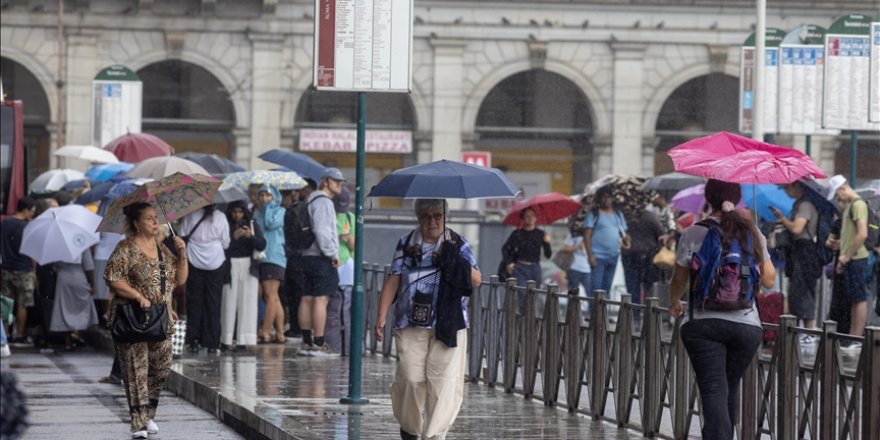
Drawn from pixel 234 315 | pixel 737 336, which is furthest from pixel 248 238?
pixel 737 336

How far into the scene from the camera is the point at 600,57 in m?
39.9

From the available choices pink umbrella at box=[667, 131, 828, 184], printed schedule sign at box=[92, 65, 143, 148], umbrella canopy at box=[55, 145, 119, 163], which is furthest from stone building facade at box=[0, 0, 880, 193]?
pink umbrella at box=[667, 131, 828, 184]

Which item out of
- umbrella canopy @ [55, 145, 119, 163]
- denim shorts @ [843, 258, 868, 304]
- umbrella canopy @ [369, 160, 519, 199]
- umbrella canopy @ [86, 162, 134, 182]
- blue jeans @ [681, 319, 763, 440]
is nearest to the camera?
blue jeans @ [681, 319, 763, 440]

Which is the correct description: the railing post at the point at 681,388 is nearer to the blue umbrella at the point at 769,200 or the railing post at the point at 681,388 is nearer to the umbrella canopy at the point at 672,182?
the blue umbrella at the point at 769,200

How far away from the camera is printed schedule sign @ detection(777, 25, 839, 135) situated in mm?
22562

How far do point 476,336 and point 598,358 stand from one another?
2995 mm

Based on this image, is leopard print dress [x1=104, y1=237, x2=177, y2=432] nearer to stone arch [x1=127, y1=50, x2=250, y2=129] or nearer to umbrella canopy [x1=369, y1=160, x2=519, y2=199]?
umbrella canopy [x1=369, y1=160, x2=519, y2=199]

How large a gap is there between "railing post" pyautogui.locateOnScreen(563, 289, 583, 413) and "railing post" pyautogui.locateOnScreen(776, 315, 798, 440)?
126 inches

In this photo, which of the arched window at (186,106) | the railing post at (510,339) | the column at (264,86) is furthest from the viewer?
the arched window at (186,106)

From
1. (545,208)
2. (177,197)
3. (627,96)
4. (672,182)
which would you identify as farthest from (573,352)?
(627,96)

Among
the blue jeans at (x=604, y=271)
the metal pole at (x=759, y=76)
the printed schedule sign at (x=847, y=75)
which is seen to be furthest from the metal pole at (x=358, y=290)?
the metal pole at (x=759, y=76)

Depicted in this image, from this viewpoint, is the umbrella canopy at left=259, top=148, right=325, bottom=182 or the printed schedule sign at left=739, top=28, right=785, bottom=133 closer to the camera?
the umbrella canopy at left=259, top=148, right=325, bottom=182

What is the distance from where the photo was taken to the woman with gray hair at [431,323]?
403 inches

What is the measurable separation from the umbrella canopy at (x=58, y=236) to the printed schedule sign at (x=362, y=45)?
690cm
